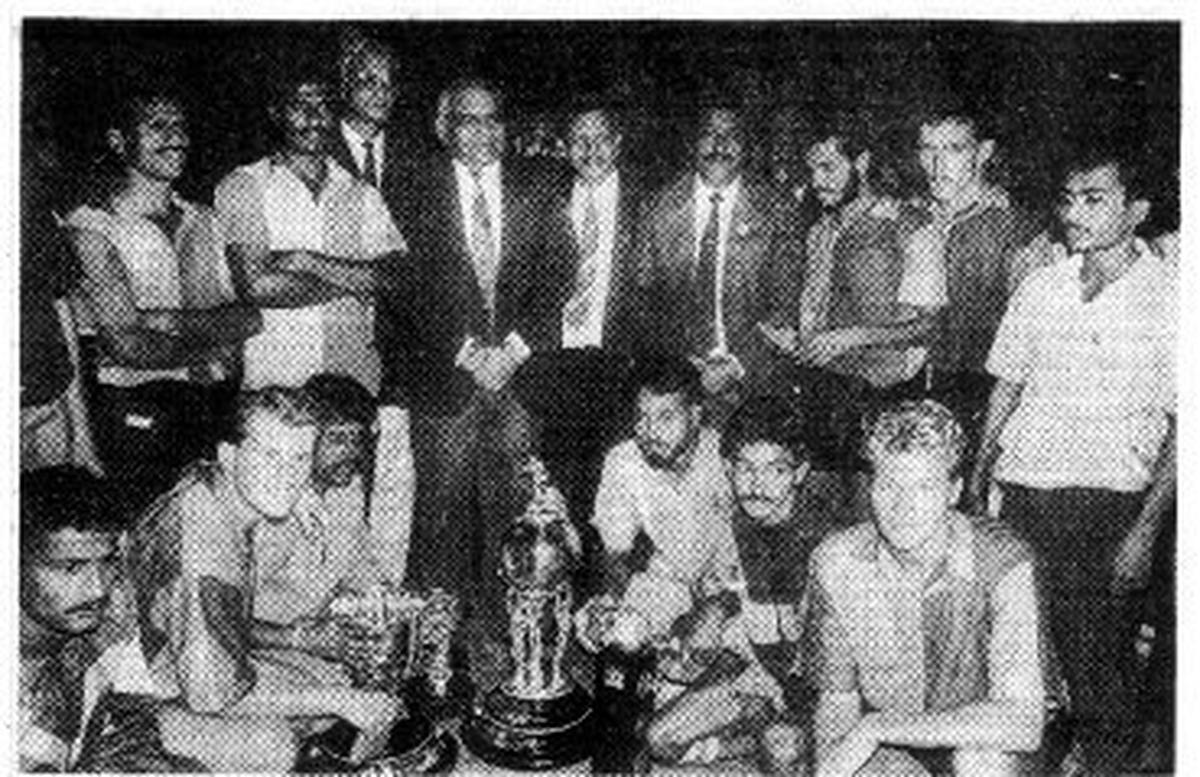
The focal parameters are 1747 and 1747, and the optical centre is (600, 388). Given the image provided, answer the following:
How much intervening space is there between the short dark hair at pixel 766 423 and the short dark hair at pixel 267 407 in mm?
960

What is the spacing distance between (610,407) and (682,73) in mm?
762

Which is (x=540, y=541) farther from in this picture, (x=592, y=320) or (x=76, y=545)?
(x=76, y=545)

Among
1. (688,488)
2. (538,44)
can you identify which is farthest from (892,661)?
(538,44)

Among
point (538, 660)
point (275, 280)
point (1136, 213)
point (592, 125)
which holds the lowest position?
point (538, 660)

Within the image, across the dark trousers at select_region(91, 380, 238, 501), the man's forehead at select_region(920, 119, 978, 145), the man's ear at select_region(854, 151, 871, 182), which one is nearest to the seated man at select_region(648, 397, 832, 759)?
the man's ear at select_region(854, 151, 871, 182)

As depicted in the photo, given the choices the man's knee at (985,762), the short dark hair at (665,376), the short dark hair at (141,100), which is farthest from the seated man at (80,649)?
the man's knee at (985,762)

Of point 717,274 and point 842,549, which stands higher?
point 717,274

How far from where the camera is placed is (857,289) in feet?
12.9

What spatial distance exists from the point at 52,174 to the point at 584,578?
59.2 inches

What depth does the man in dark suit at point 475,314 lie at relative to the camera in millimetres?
3934

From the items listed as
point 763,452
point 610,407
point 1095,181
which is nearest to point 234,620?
point 610,407

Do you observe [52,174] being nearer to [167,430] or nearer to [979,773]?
[167,430]

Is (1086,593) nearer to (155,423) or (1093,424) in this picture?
(1093,424)

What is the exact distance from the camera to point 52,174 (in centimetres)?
392
